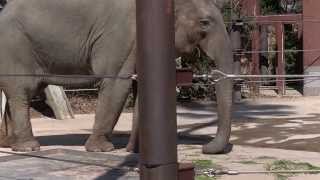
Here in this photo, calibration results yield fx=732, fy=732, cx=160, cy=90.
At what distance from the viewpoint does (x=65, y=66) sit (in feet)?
27.8

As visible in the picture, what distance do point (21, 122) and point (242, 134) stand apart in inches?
125

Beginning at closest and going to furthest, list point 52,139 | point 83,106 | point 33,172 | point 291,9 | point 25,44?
point 33,172 < point 25,44 < point 52,139 < point 83,106 < point 291,9

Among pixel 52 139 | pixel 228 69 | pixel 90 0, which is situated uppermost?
pixel 90 0

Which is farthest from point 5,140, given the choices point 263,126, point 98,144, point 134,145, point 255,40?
point 255,40

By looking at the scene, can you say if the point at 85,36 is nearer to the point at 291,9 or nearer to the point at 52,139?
the point at 52,139

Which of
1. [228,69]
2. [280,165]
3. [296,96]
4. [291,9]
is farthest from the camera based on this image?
[291,9]

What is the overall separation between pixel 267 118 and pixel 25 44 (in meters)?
5.13

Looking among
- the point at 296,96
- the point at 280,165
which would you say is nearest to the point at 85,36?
the point at 280,165

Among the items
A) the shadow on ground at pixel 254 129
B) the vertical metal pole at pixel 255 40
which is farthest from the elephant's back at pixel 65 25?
the vertical metal pole at pixel 255 40

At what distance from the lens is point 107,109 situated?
8.14 m

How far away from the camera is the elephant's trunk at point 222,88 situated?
25.2 feet

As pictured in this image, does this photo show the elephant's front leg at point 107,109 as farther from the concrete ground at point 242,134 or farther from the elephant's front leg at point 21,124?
the elephant's front leg at point 21,124

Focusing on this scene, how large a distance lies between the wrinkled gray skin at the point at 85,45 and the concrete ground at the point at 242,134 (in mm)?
498

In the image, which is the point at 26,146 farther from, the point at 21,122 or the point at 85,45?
the point at 85,45
